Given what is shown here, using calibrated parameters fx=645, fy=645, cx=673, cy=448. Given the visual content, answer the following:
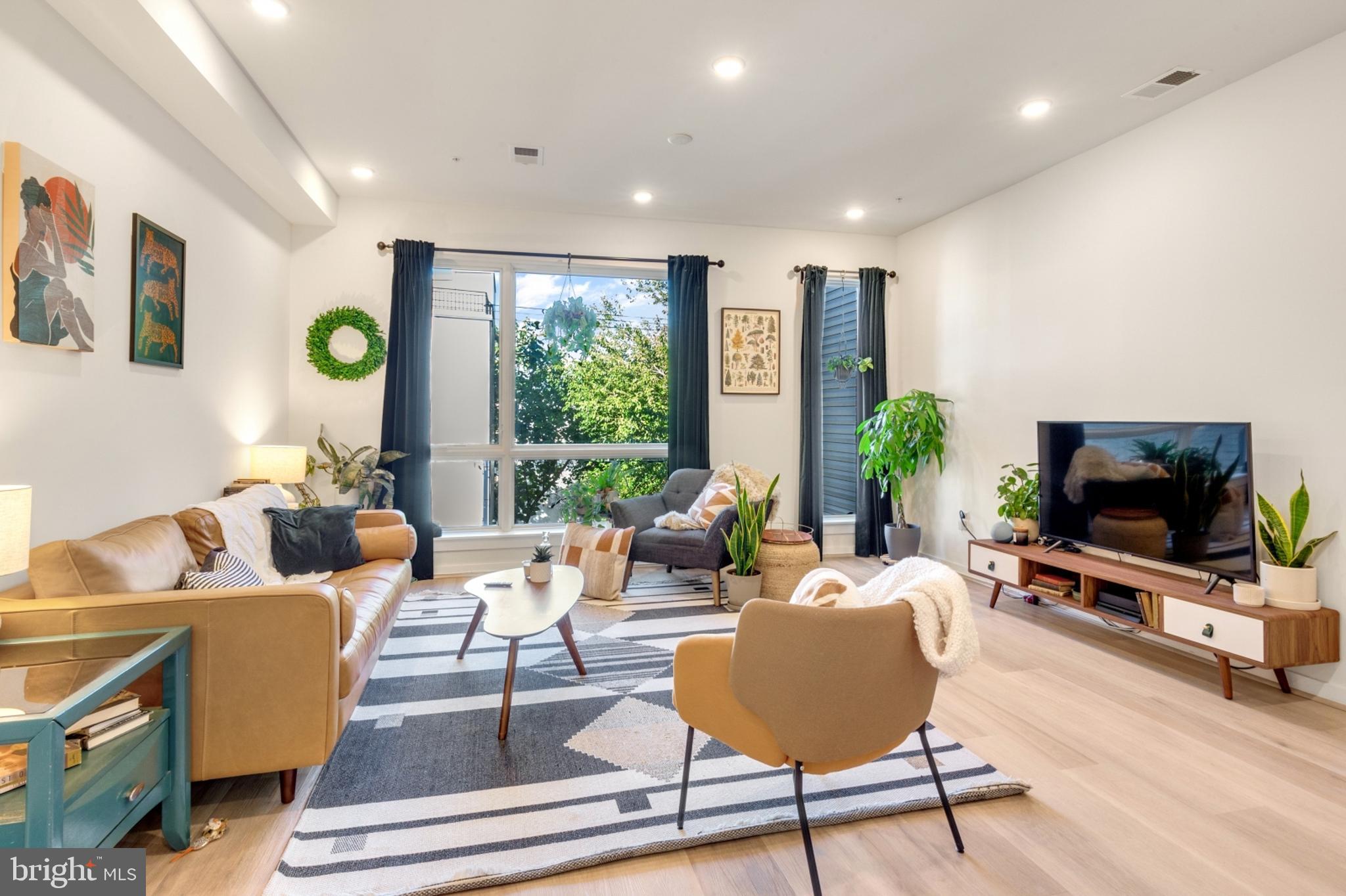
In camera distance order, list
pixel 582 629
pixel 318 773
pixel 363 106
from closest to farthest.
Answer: pixel 318 773 < pixel 363 106 < pixel 582 629

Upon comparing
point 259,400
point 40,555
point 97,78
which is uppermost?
point 97,78

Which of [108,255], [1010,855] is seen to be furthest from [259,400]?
[1010,855]

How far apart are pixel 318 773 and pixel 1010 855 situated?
84.5 inches

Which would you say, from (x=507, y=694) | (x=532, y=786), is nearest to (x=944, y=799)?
(x=532, y=786)

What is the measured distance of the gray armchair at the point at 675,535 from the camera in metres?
4.16

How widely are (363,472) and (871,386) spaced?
4016 millimetres

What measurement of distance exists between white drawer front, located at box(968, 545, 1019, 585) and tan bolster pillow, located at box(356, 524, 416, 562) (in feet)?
11.5

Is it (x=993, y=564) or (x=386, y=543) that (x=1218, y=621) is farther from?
(x=386, y=543)

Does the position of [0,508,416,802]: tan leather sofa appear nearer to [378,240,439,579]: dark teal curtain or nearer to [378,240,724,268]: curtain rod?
[378,240,439,579]: dark teal curtain

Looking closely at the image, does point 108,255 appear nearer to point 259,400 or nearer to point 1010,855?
point 259,400

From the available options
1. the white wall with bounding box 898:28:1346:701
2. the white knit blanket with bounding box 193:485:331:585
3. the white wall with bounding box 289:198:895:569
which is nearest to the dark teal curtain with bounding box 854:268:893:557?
the white wall with bounding box 289:198:895:569

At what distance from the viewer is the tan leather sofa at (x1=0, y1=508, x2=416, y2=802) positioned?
68.9 inches

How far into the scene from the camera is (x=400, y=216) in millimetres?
4781

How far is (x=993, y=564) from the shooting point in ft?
13.4
